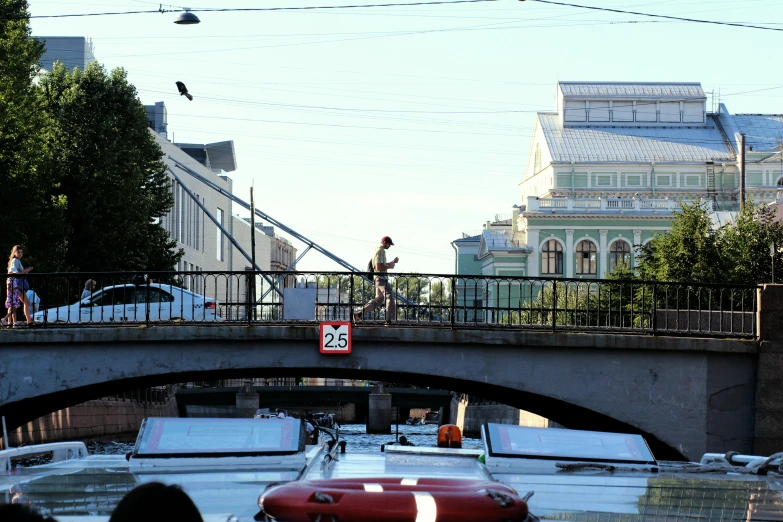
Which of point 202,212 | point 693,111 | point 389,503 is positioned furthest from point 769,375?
point 693,111

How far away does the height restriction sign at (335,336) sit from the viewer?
883 inches

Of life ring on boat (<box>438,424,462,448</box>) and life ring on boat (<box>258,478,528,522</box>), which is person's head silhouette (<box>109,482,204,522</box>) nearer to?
life ring on boat (<box>258,478,528,522</box>)

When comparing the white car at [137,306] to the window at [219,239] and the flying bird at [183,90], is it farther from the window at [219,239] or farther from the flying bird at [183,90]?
the window at [219,239]

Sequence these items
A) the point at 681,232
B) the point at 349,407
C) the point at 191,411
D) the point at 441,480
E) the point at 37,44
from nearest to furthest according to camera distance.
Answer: the point at 441,480 < the point at 37,44 < the point at 681,232 < the point at 191,411 < the point at 349,407

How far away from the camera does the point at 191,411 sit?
84750mm

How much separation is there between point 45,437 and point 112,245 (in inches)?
248

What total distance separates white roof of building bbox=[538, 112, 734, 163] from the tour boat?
83.1 metres

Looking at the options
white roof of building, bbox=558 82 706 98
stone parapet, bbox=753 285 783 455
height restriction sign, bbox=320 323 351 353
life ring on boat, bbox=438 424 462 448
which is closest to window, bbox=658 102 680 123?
white roof of building, bbox=558 82 706 98

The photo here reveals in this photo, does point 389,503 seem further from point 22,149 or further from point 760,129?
point 760,129

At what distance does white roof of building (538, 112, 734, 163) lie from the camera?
9394 centimetres

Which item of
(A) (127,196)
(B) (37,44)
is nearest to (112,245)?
(A) (127,196)

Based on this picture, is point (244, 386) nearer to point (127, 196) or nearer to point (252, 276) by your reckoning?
point (127, 196)

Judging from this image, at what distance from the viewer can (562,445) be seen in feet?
34.7

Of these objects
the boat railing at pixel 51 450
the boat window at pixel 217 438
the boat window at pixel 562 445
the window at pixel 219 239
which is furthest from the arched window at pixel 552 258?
the boat window at pixel 217 438
